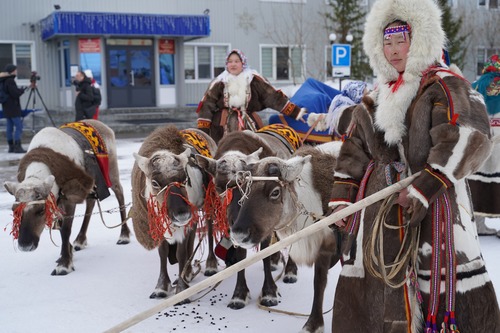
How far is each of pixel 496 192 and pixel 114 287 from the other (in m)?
3.68

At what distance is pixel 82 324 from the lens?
3605 mm

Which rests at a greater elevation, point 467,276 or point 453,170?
point 453,170

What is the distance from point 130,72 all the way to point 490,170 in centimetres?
1725

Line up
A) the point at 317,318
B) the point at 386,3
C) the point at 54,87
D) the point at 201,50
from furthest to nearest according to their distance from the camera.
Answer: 1. the point at 201,50
2. the point at 54,87
3. the point at 317,318
4. the point at 386,3

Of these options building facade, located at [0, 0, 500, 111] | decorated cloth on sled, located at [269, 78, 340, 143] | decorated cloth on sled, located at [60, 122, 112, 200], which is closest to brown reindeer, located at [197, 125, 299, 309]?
decorated cloth on sled, located at [269, 78, 340, 143]

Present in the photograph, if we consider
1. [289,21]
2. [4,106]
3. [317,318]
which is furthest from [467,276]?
[289,21]

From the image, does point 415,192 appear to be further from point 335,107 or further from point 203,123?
point 203,123

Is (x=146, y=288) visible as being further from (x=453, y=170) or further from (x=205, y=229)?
(x=453, y=170)

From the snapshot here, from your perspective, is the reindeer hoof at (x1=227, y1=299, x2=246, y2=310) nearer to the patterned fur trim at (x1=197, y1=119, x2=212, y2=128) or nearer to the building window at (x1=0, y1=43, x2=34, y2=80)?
the patterned fur trim at (x1=197, y1=119, x2=212, y2=128)

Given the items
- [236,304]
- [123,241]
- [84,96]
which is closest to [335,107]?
[236,304]

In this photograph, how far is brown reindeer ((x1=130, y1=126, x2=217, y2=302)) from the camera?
3.76 metres

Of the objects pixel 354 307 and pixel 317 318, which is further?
pixel 317 318

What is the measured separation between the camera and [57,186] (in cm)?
467

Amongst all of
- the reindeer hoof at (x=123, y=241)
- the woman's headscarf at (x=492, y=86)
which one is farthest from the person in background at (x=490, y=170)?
the reindeer hoof at (x=123, y=241)
